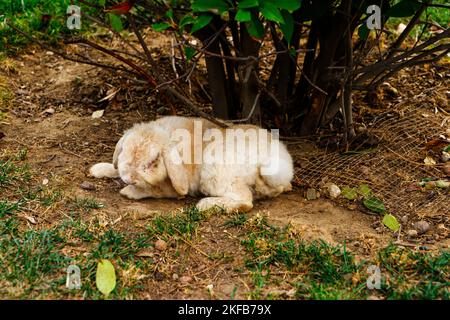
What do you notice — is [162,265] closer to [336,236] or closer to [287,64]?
[336,236]

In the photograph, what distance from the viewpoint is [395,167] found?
464 cm

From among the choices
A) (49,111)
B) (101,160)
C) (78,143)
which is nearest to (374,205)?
(101,160)

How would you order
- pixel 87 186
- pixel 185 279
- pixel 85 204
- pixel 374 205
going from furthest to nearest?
pixel 87 186
pixel 374 205
pixel 85 204
pixel 185 279

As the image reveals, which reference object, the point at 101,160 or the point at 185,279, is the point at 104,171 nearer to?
the point at 101,160

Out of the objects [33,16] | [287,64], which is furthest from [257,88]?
[33,16]

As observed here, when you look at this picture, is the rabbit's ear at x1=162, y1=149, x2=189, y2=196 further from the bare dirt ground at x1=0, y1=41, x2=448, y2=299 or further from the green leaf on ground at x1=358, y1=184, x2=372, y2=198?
the green leaf on ground at x1=358, y1=184, x2=372, y2=198

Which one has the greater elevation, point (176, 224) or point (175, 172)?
point (175, 172)

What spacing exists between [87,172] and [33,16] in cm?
259

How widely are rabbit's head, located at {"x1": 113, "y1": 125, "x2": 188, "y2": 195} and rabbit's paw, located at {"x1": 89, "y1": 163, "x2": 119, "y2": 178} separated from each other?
344 millimetres

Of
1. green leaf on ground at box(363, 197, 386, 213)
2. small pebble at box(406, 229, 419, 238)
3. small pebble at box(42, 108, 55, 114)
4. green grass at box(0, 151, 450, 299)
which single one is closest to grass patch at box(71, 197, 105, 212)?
green grass at box(0, 151, 450, 299)

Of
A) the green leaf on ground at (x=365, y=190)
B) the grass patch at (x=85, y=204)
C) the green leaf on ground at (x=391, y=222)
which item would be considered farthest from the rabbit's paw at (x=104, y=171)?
the green leaf on ground at (x=391, y=222)

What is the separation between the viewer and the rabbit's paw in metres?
4.55

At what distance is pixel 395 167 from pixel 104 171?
217cm

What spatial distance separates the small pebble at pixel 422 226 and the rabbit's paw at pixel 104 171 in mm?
2140
